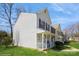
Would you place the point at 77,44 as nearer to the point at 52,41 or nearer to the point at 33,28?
the point at 52,41

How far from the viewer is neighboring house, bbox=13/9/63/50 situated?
396 centimetres

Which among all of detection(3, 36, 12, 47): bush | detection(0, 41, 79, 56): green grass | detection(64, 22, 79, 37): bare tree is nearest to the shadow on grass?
detection(0, 41, 79, 56): green grass

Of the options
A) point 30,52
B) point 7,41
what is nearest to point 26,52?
point 30,52

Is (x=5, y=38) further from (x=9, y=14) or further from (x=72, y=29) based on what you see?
(x=72, y=29)

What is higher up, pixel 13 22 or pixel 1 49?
pixel 13 22

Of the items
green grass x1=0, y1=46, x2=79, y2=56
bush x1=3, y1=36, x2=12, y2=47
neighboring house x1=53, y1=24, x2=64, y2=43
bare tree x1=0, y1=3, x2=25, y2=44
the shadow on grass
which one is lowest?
green grass x1=0, y1=46, x2=79, y2=56

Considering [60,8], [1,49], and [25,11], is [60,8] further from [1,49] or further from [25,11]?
[1,49]

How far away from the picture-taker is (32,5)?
395cm

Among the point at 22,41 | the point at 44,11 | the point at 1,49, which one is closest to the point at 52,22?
the point at 44,11

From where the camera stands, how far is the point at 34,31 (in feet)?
13.1

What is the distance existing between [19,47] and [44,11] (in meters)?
0.50

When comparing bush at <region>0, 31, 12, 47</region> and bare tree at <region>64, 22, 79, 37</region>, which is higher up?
bare tree at <region>64, 22, 79, 37</region>

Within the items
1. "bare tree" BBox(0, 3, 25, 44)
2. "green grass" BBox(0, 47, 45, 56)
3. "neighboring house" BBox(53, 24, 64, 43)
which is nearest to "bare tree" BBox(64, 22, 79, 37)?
"neighboring house" BBox(53, 24, 64, 43)

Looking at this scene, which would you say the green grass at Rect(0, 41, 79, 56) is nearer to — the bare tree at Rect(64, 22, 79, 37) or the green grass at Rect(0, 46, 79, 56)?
the green grass at Rect(0, 46, 79, 56)
